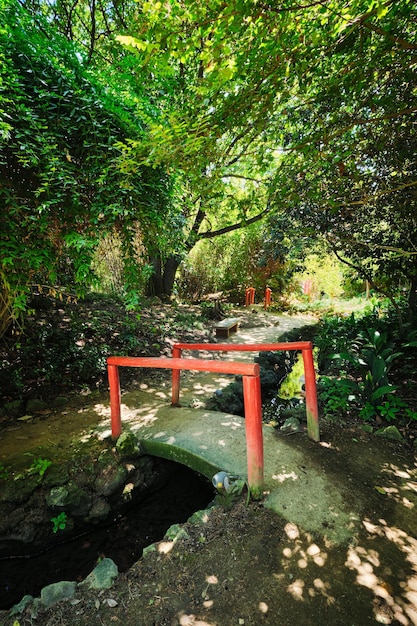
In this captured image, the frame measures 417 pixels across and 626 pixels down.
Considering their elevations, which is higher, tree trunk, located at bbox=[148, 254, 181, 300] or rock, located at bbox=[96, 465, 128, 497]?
tree trunk, located at bbox=[148, 254, 181, 300]

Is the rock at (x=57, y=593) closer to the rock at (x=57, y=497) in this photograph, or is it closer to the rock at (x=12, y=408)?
the rock at (x=57, y=497)

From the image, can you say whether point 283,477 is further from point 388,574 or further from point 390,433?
point 390,433

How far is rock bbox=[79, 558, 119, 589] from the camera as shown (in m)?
1.74

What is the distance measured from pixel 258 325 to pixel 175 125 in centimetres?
753

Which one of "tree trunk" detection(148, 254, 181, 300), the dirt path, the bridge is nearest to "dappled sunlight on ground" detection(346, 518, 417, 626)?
the dirt path

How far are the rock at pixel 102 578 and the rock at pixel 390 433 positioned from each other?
2797mm

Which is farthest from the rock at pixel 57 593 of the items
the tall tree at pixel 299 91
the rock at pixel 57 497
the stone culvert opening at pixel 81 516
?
the tall tree at pixel 299 91

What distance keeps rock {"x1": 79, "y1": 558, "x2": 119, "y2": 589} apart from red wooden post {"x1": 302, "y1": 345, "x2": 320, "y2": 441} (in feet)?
6.74

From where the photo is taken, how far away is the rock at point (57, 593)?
1688 mm

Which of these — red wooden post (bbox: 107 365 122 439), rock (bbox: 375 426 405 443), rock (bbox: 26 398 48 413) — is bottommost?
rock (bbox: 375 426 405 443)

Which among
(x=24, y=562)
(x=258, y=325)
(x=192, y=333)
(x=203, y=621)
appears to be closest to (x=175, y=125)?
(x=203, y=621)

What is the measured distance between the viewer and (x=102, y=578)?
1.78 metres

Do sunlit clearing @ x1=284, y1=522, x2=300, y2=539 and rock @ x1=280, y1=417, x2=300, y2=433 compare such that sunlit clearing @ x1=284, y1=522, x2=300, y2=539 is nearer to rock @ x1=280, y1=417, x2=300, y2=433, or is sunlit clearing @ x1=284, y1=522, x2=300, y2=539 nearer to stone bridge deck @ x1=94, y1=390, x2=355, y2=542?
stone bridge deck @ x1=94, y1=390, x2=355, y2=542

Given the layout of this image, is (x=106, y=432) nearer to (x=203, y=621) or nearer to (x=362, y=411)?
(x=203, y=621)
